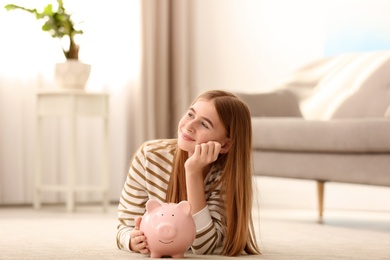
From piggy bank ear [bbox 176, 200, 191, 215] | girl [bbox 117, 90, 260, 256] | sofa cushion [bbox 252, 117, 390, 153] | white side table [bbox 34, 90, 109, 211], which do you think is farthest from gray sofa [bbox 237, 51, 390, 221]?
piggy bank ear [bbox 176, 200, 191, 215]

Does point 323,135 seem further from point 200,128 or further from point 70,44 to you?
point 70,44

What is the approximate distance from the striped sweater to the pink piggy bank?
14cm

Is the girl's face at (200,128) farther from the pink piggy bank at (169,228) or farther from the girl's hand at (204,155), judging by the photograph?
the pink piggy bank at (169,228)

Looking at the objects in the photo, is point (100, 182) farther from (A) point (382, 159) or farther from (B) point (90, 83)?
(A) point (382, 159)

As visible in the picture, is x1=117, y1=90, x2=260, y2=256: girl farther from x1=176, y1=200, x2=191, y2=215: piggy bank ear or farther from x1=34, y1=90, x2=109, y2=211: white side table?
x1=34, y1=90, x2=109, y2=211: white side table

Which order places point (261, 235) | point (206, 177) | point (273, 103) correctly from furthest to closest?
point (273, 103)
point (261, 235)
point (206, 177)

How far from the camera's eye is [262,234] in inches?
106

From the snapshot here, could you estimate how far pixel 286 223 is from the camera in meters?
3.24

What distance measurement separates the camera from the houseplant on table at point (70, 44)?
3.85m

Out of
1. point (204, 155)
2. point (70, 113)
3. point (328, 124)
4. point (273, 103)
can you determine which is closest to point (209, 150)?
point (204, 155)

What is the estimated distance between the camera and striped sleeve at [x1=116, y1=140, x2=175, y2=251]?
196 centimetres

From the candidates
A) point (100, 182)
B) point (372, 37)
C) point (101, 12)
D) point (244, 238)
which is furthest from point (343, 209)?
point (244, 238)

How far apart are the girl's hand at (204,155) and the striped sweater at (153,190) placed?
155 mm

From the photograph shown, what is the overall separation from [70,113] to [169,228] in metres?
2.14
